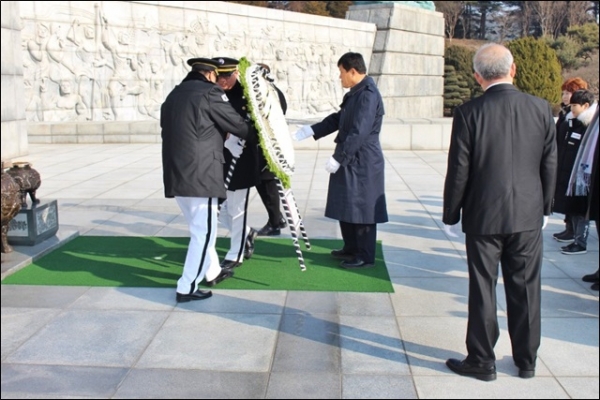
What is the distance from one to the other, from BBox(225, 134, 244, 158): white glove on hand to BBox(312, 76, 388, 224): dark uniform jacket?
0.79 m

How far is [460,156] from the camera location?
145 inches

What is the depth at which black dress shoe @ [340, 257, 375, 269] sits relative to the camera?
19.7 ft

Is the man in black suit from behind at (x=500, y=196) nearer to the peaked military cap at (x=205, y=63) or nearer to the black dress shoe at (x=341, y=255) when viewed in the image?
the peaked military cap at (x=205, y=63)

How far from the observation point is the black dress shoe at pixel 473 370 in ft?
12.3

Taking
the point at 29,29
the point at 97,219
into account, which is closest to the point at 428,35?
the point at 29,29

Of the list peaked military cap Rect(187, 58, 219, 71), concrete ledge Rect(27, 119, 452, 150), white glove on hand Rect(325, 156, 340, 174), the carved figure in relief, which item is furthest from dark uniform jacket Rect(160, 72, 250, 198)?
concrete ledge Rect(27, 119, 452, 150)

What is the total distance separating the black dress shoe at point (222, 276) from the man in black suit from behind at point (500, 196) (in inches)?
90.0

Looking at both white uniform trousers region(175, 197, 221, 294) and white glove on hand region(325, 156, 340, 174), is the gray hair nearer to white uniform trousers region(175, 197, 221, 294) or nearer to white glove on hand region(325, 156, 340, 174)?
white glove on hand region(325, 156, 340, 174)

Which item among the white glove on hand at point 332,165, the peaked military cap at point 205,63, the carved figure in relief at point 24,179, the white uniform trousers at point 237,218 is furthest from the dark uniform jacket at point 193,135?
the carved figure in relief at point 24,179

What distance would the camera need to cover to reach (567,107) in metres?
6.72

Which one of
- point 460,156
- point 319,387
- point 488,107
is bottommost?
point 319,387

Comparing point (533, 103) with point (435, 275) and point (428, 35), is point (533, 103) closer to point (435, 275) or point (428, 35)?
point (435, 275)

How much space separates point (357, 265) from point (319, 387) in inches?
96.3

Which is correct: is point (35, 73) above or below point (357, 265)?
above
